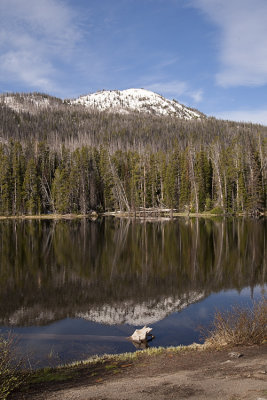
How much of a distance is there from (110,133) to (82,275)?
520 feet

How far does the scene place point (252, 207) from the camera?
72.4 metres

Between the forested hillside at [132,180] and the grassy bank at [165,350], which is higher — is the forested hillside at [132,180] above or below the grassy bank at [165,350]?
above

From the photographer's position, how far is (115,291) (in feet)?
61.0

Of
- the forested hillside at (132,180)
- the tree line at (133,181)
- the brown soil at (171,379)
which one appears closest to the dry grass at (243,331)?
the brown soil at (171,379)

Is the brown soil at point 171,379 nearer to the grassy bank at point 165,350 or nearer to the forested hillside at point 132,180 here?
the grassy bank at point 165,350

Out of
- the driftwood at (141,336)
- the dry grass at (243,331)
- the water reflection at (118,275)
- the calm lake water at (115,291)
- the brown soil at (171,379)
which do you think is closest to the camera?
the brown soil at (171,379)

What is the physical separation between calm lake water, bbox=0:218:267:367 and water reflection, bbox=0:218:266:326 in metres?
0.05

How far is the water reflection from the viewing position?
51.8 ft

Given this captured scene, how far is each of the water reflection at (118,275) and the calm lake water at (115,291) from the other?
0.15 feet

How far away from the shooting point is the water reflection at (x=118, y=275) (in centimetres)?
1579

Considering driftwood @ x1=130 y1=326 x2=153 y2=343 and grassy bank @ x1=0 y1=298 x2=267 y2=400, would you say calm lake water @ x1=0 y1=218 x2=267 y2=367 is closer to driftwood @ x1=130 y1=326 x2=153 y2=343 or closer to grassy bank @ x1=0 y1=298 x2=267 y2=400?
driftwood @ x1=130 y1=326 x2=153 y2=343

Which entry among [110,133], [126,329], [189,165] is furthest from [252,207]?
[110,133]

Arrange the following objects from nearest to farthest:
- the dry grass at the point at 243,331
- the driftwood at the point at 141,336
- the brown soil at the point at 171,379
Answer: the brown soil at the point at 171,379, the dry grass at the point at 243,331, the driftwood at the point at 141,336

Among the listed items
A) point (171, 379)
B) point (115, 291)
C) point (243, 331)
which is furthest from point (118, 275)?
point (171, 379)
